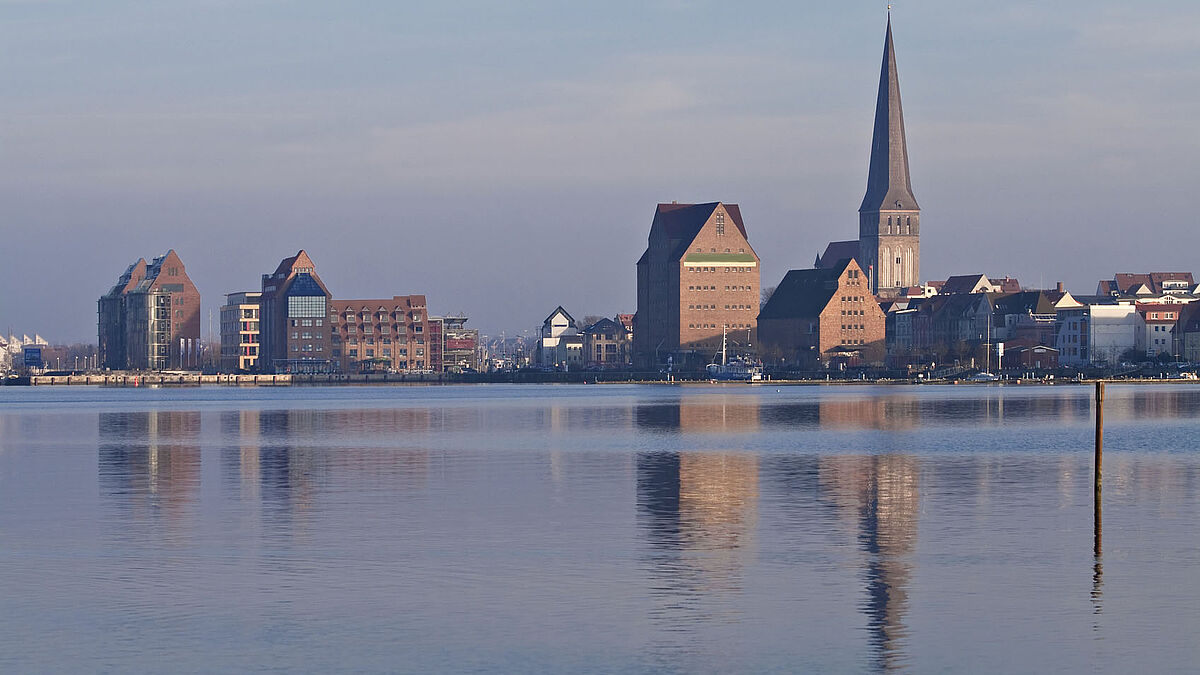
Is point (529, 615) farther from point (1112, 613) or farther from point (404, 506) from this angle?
point (404, 506)

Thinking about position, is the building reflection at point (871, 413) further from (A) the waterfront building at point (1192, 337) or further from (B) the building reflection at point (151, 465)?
(A) the waterfront building at point (1192, 337)

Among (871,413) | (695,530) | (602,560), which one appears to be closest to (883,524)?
(695,530)

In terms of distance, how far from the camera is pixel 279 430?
3125 inches

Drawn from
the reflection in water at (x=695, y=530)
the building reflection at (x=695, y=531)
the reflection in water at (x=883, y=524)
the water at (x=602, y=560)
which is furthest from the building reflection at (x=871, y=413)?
the reflection in water at (x=695, y=530)

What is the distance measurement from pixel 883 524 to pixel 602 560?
7.86 metres

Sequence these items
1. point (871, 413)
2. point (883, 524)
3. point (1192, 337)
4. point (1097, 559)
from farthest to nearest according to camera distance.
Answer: point (1192, 337) < point (871, 413) < point (883, 524) < point (1097, 559)

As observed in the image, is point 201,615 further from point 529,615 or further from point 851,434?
point 851,434

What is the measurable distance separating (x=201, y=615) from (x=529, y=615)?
4.74 m

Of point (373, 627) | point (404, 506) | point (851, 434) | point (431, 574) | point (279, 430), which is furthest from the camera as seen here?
point (279, 430)

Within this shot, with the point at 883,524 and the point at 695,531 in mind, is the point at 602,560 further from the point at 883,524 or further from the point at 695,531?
the point at 883,524

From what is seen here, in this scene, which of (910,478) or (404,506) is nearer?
(404,506)

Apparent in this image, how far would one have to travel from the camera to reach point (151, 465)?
5394 cm

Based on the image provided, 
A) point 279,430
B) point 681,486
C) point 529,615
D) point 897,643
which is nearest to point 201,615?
point 529,615

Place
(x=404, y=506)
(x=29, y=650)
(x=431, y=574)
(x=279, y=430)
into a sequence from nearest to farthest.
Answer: (x=29, y=650) → (x=431, y=574) → (x=404, y=506) → (x=279, y=430)
